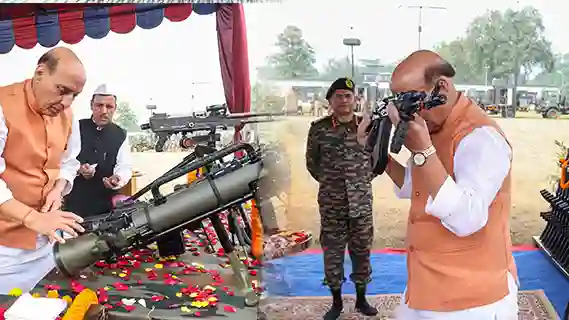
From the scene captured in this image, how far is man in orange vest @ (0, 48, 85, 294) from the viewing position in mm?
1258

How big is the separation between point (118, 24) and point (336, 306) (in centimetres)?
91

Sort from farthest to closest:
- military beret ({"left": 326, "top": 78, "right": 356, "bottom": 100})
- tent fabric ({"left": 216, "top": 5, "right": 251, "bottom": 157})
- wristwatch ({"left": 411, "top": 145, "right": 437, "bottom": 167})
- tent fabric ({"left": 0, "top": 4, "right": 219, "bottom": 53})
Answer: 1. tent fabric ({"left": 216, "top": 5, "right": 251, "bottom": 157})
2. tent fabric ({"left": 0, "top": 4, "right": 219, "bottom": 53})
3. military beret ({"left": 326, "top": 78, "right": 356, "bottom": 100})
4. wristwatch ({"left": 411, "top": 145, "right": 437, "bottom": 167})

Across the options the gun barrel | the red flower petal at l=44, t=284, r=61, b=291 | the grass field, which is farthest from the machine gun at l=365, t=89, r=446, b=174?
the red flower petal at l=44, t=284, r=61, b=291

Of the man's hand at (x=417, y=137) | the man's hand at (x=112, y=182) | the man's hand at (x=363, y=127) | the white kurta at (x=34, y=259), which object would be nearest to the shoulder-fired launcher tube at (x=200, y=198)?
the man's hand at (x=112, y=182)

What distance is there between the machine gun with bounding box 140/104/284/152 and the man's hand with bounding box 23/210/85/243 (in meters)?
0.28

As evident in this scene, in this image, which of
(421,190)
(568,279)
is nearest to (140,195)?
(421,190)

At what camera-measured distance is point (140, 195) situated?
150 centimetres

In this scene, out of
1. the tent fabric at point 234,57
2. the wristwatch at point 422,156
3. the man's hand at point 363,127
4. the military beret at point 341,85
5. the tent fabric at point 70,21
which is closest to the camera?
the wristwatch at point 422,156

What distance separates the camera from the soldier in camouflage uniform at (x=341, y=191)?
1.21m

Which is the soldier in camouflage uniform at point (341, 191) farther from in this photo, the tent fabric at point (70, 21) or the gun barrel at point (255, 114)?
the tent fabric at point (70, 21)

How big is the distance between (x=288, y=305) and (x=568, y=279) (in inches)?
33.1

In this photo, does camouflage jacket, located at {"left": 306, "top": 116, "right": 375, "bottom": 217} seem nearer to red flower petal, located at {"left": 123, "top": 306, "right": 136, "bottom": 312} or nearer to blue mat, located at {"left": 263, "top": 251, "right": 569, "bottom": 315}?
blue mat, located at {"left": 263, "top": 251, "right": 569, "bottom": 315}

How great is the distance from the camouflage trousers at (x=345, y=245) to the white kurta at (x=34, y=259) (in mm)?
653

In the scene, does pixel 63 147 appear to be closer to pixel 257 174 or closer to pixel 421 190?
pixel 257 174
